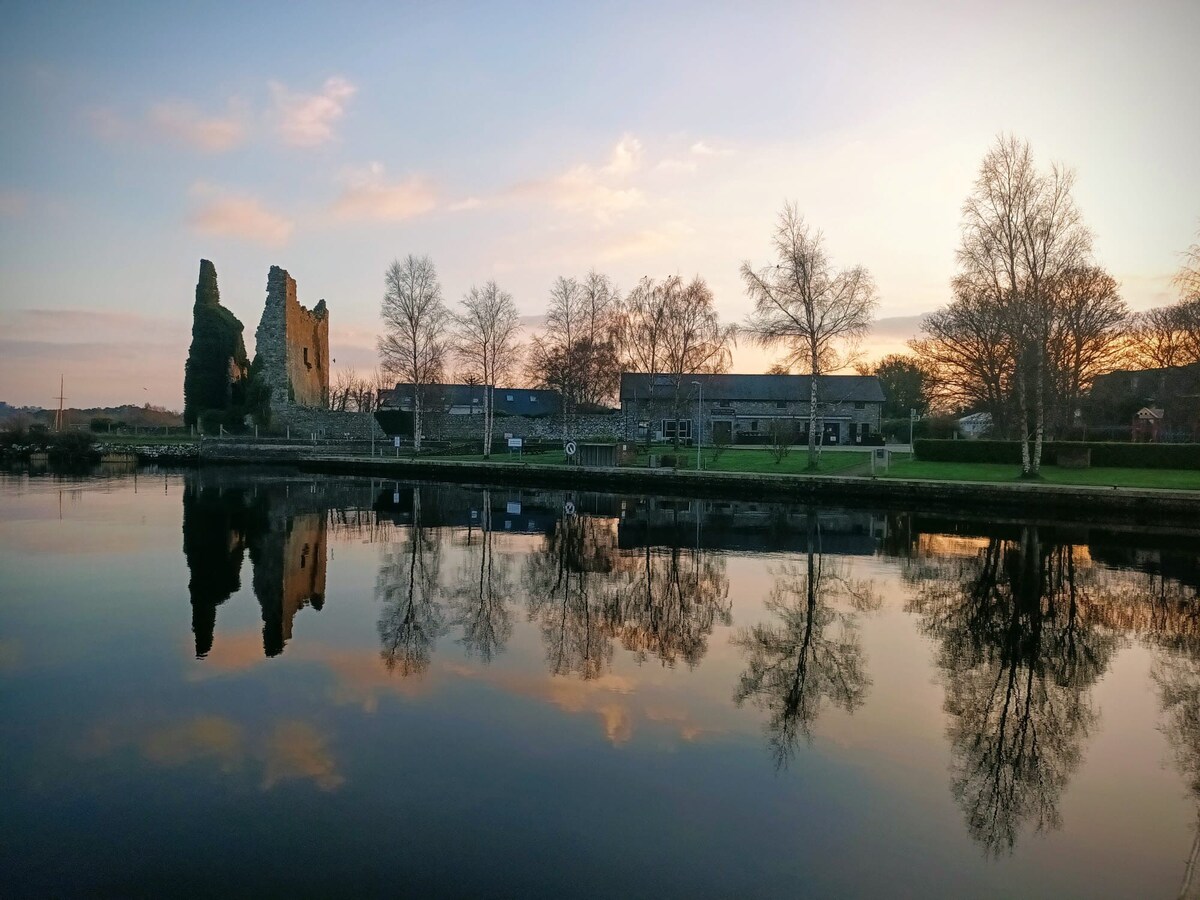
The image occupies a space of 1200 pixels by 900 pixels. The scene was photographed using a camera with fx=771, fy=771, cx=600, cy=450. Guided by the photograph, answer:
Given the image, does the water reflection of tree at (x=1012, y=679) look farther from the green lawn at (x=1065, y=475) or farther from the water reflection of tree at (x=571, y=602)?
the green lawn at (x=1065, y=475)

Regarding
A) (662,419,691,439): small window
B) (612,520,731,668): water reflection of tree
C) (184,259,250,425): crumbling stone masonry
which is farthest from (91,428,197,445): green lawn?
(612,520,731,668): water reflection of tree

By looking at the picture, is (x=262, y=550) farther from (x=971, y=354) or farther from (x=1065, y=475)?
(x=971, y=354)

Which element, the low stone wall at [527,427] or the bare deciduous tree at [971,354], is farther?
the low stone wall at [527,427]

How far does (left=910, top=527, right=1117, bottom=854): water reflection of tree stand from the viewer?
21.3 ft

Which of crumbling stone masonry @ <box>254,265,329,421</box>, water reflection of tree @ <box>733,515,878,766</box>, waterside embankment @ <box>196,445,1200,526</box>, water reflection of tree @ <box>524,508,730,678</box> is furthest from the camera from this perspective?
crumbling stone masonry @ <box>254,265,329,421</box>

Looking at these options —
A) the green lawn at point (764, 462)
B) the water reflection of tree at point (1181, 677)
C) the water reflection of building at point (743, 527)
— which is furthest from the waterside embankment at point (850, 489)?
the water reflection of tree at point (1181, 677)

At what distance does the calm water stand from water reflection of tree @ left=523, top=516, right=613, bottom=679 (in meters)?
0.09

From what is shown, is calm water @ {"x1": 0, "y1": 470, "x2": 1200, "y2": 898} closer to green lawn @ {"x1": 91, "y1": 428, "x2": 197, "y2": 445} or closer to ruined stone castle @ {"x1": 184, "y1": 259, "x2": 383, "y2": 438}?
ruined stone castle @ {"x1": 184, "y1": 259, "x2": 383, "y2": 438}

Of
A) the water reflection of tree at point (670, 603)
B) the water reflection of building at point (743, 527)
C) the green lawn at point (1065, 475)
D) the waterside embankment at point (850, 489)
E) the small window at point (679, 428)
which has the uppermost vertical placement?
the small window at point (679, 428)

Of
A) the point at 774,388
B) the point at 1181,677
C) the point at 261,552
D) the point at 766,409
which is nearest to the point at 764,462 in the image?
the point at 766,409

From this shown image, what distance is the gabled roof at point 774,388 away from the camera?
60031 millimetres

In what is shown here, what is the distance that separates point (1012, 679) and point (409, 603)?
29.0ft

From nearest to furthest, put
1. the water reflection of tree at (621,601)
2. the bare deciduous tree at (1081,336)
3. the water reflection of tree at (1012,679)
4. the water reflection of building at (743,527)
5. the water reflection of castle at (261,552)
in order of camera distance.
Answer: the water reflection of tree at (1012,679) < the water reflection of tree at (621,601) < the water reflection of castle at (261,552) < the water reflection of building at (743,527) < the bare deciduous tree at (1081,336)

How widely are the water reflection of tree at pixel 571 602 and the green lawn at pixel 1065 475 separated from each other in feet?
61.9
